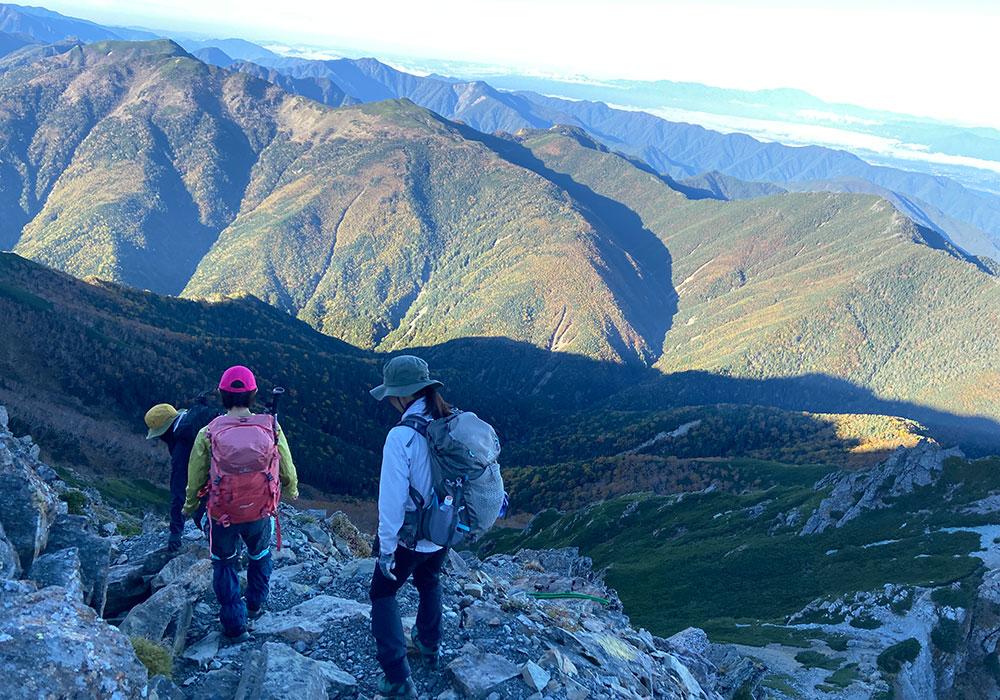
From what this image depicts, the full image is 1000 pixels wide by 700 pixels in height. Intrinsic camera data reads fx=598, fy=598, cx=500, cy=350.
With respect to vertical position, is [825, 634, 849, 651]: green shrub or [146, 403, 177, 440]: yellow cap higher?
[146, 403, 177, 440]: yellow cap

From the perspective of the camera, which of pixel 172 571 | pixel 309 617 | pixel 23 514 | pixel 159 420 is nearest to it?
pixel 23 514

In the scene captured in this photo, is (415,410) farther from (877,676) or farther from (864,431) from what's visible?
(864,431)

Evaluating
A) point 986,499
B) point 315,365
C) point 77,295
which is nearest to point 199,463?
point 986,499

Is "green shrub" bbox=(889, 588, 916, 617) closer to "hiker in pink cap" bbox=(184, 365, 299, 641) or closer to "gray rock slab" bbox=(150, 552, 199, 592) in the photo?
"hiker in pink cap" bbox=(184, 365, 299, 641)

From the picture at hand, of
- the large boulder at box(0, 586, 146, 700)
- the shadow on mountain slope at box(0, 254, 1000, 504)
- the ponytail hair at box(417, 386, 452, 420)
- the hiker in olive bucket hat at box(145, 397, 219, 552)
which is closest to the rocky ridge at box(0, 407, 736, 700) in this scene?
the large boulder at box(0, 586, 146, 700)

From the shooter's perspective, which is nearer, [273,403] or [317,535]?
[273,403]

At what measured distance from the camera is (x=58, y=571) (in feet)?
28.6

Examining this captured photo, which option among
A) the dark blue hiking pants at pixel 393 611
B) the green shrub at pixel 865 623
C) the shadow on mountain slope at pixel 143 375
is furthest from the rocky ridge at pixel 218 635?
the shadow on mountain slope at pixel 143 375

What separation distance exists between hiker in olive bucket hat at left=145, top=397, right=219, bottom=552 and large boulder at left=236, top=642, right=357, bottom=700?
4904mm

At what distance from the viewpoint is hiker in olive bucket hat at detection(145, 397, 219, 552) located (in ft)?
39.9

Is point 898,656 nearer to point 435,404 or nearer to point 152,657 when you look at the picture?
point 435,404

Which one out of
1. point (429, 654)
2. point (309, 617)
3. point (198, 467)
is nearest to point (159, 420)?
point (198, 467)

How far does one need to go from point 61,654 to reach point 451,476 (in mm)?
4398

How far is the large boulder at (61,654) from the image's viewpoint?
554 centimetres
